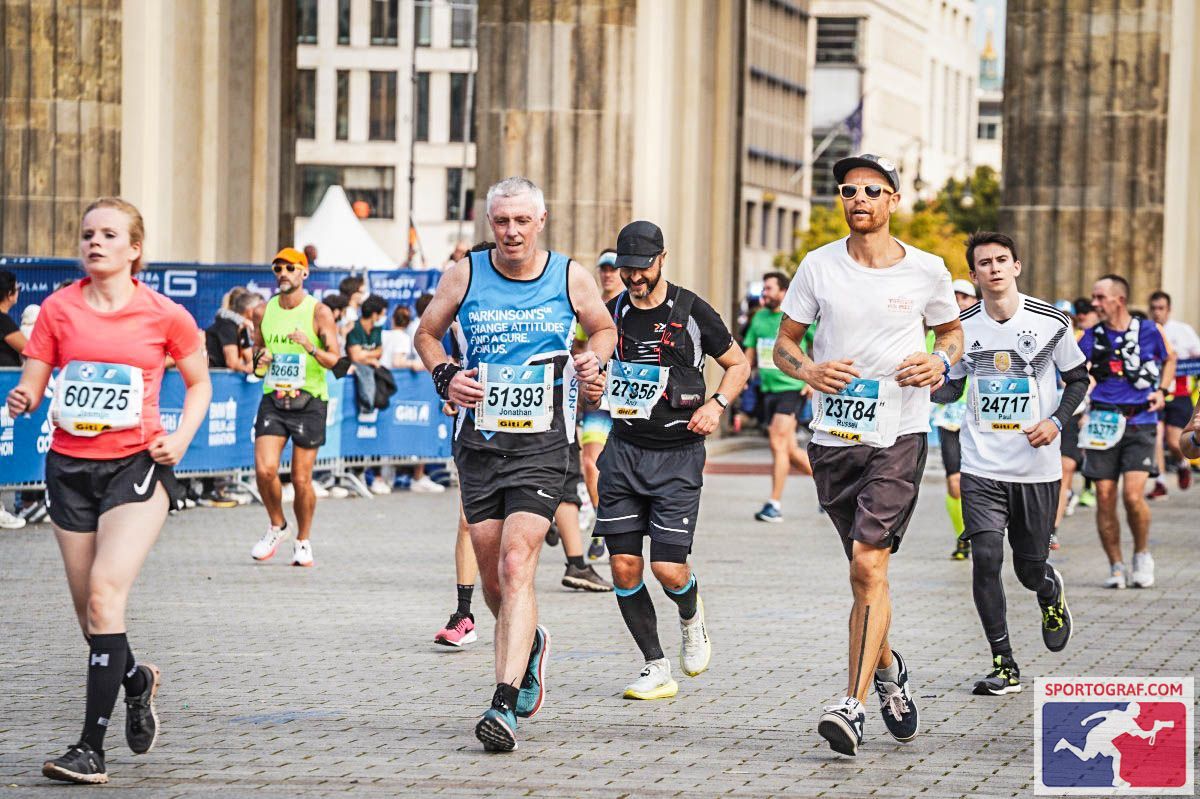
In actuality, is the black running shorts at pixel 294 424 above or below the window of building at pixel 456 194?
below

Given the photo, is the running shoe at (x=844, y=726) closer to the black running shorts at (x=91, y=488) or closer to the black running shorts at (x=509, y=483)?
the black running shorts at (x=509, y=483)

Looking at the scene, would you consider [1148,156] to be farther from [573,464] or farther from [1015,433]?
[1015,433]

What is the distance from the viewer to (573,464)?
14484 mm

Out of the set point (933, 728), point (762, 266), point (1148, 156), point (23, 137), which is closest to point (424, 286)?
point (23, 137)

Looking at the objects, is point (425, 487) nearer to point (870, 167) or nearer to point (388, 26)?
point (870, 167)

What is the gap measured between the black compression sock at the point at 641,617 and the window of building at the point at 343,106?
7702 centimetres

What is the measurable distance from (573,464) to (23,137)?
1265 centimetres

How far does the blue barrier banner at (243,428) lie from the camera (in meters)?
17.8

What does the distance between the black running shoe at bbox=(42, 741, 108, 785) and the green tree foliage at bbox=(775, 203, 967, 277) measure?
70.3 metres

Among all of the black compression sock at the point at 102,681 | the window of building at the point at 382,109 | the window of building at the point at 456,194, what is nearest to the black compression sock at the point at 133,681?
the black compression sock at the point at 102,681

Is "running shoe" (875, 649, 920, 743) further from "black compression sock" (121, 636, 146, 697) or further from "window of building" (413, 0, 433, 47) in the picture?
"window of building" (413, 0, 433, 47)

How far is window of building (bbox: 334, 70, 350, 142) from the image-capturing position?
282 ft

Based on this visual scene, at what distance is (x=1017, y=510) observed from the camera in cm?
1064

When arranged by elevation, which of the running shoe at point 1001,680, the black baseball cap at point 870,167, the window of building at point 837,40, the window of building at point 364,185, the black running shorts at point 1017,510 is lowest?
the running shoe at point 1001,680
